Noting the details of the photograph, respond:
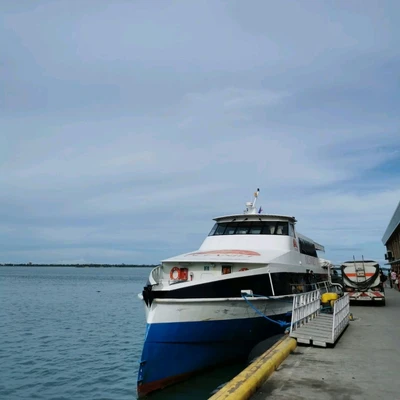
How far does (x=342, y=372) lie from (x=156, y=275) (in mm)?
6158

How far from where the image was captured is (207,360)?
10.5m

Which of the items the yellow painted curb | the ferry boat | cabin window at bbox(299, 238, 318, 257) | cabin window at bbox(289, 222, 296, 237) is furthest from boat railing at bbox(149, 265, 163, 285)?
cabin window at bbox(299, 238, 318, 257)

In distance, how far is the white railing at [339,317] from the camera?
10.2 metres

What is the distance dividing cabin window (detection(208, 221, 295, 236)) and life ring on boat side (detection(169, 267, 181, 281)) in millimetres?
3889

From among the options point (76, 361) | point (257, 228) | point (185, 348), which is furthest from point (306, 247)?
point (76, 361)

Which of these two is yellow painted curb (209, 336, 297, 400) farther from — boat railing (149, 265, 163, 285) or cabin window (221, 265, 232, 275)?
boat railing (149, 265, 163, 285)

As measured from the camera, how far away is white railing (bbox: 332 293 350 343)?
1022 centimetres

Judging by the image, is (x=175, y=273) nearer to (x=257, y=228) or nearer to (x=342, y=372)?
(x=257, y=228)

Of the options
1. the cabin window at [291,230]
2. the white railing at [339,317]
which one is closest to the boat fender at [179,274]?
the white railing at [339,317]

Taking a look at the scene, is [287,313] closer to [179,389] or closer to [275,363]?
[179,389]

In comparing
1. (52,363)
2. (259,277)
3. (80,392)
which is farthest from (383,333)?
(52,363)

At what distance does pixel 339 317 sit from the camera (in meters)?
11.5

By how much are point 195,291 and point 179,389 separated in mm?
2618

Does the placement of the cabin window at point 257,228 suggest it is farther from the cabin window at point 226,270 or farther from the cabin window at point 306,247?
the cabin window at point 226,270
